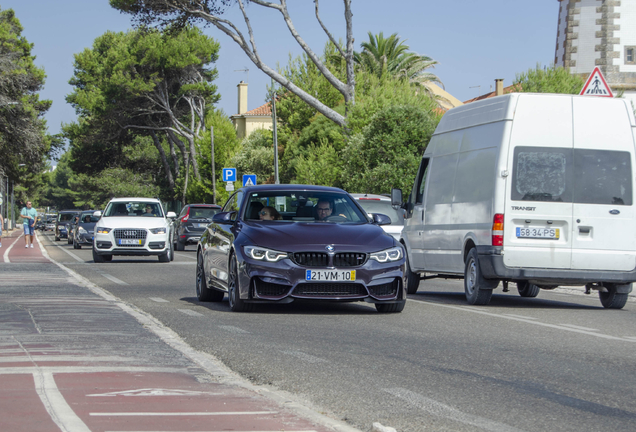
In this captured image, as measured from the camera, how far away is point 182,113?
69.8 m

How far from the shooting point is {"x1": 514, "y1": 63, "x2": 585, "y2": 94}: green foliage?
44.7 metres

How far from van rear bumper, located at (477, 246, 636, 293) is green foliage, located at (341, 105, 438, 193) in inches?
812

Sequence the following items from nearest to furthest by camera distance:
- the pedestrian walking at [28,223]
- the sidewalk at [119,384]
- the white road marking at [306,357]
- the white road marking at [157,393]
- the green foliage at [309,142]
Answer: the sidewalk at [119,384], the white road marking at [157,393], the white road marking at [306,357], the pedestrian walking at [28,223], the green foliage at [309,142]

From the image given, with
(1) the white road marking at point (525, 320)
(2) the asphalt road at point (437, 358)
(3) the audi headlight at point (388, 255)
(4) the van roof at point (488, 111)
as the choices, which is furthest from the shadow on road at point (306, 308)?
(4) the van roof at point (488, 111)

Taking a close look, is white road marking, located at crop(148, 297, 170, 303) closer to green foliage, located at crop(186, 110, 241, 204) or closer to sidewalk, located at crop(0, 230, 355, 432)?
sidewalk, located at crop(0, 230, 355, 432)

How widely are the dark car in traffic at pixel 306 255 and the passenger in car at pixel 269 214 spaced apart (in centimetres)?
1

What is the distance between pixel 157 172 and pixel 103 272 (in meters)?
75.9

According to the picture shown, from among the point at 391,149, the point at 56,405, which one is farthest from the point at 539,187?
the point at 391,149

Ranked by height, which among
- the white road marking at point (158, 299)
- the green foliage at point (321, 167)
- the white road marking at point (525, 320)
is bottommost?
the white road marking at point (525, 320)

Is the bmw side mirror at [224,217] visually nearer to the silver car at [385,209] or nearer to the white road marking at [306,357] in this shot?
the white road marking at [306,357]

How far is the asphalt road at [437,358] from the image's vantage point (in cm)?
570

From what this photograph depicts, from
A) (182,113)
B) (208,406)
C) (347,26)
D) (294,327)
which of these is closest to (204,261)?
(294,327)

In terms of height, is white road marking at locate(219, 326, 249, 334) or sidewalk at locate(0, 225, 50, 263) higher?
sidewalk at locate(0, 225, 50, 263)

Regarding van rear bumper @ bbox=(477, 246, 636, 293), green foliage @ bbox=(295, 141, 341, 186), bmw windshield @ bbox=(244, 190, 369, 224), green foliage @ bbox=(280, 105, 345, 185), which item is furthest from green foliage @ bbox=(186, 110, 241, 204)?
van rear bumper @ bbox=(477, 246, 636, 293)
